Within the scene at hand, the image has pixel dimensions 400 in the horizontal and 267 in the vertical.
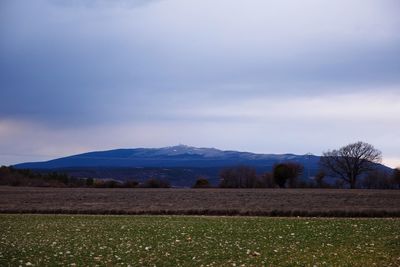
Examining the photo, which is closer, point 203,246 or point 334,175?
point 203,246

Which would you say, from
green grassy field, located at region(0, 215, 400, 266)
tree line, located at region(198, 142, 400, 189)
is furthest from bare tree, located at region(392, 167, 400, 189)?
green grassy field, located at region(0, 215, 400, 266)

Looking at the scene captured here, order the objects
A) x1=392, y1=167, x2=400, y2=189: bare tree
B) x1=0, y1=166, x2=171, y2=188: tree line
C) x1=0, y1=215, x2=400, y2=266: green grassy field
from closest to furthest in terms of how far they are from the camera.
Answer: x1=0, y1=215, x2=400, y2=266: green grassy field < x1=0, y1=166, x2=171, y2=188: tree line < x1=392, y1=167, x2=400, y2=189: bare tree

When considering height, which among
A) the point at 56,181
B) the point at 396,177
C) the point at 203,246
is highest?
the point at 396,177

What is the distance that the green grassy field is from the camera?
1639 cm

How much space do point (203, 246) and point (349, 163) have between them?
12523cm

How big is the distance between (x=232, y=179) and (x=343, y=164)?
31957mm

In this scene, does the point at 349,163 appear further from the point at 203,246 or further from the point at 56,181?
the point at 203,246

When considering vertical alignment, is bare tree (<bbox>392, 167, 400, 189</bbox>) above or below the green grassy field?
above

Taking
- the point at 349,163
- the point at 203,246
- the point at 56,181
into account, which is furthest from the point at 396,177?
the point at 203,246

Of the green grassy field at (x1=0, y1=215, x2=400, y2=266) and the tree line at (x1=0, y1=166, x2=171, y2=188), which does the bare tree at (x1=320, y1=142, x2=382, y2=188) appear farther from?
the green grassy field at (x1=0, y1=215, x2=400, y2=266)

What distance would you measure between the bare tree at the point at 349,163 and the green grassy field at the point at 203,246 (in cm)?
11339

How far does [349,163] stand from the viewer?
13750 centimetres

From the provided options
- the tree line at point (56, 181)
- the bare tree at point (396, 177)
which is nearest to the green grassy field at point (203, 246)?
the tree line at point (56, 181)

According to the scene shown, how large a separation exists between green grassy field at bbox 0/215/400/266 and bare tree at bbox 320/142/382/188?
113 meters
